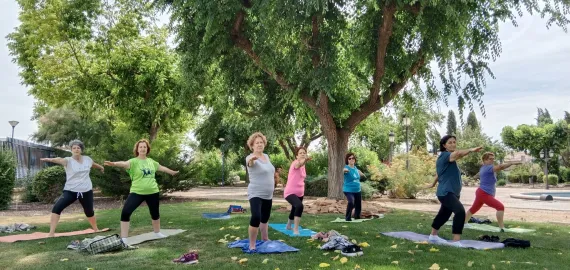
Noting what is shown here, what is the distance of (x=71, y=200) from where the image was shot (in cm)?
809

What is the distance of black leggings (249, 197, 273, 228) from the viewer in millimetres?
6094

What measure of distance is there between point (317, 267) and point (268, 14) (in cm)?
667

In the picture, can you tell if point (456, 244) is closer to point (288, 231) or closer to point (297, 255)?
point (297, 255)

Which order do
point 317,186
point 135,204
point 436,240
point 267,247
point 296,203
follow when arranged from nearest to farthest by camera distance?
point 267,247 → point 436,240 → point 135,204 → point 296,203 → point 317,186

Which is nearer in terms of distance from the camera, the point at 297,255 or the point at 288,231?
the point at 297,255

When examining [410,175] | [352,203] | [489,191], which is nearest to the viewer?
[489,191]

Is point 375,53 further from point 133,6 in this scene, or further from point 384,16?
point 133,6

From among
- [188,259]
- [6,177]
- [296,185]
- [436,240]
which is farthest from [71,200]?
[6,177]

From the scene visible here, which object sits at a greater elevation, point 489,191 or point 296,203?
point 489,191

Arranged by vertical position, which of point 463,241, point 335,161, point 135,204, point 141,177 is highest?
point 335,161

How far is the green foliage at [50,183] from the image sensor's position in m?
17.1

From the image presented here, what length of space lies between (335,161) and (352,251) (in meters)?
8.11

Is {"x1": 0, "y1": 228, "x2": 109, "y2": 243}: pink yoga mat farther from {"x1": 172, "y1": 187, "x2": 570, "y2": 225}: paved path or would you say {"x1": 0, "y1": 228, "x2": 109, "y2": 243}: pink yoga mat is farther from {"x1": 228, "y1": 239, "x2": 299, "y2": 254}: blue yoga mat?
{"x1": 172, "y1": 187, "x2": 570, "y2": 225}: paved path

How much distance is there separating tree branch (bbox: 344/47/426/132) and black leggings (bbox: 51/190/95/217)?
8034 millimetres
